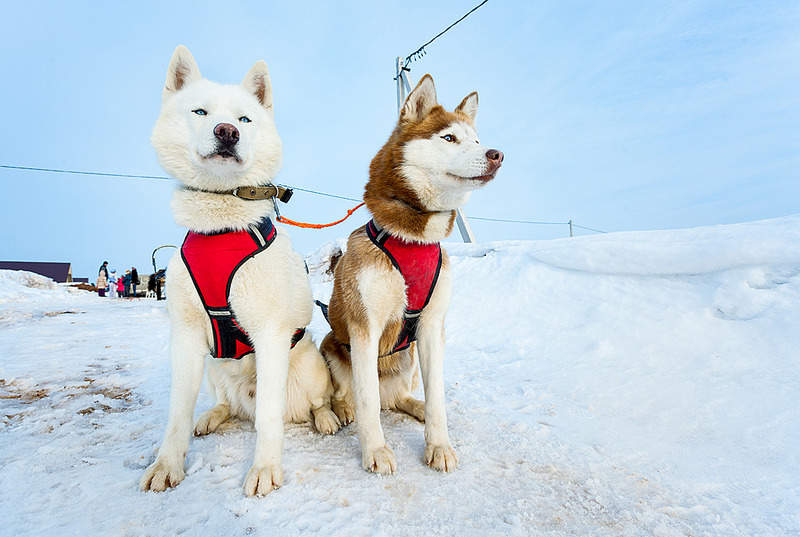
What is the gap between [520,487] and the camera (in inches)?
70.6

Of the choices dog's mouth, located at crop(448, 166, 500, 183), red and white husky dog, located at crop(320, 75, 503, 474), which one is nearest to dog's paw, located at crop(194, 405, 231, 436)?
red and white husky dog, located at crop(320, 75, 503, 474)

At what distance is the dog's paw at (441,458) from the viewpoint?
1914 mm

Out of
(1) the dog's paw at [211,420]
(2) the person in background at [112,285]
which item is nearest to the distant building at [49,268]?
(2) the person in background at [112,285]

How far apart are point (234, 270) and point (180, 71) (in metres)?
1.17

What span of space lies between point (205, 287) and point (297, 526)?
1101 mm

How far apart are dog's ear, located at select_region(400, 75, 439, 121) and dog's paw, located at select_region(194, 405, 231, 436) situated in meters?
2.11

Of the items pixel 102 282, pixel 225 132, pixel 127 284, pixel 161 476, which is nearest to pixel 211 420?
pixel 161 476

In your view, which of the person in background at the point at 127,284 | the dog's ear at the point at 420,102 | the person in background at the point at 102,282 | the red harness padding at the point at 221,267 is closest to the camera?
the red harness padding at the point at 221,267

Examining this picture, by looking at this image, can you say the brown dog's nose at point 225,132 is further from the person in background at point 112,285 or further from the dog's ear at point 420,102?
the person in background at point 112,285

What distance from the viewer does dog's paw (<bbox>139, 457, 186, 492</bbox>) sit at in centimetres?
168

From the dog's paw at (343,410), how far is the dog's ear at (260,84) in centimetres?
189

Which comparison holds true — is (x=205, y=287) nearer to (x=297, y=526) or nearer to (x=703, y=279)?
(x=297, y=526)

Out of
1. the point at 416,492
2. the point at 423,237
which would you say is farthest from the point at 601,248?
the point at 416,492

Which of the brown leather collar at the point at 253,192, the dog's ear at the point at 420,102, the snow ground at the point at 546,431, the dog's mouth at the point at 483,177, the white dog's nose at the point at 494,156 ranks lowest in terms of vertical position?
the snow ground at the point at 546,431
